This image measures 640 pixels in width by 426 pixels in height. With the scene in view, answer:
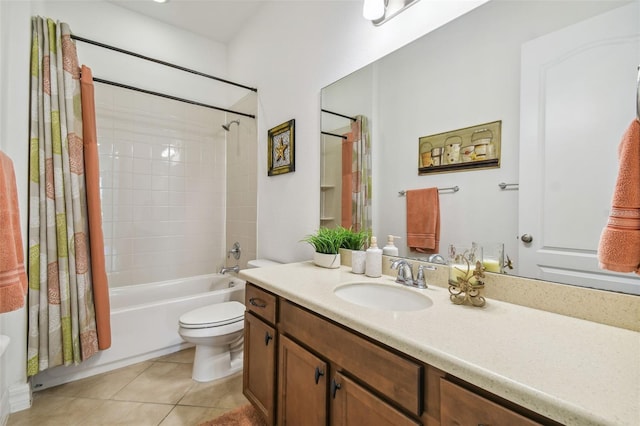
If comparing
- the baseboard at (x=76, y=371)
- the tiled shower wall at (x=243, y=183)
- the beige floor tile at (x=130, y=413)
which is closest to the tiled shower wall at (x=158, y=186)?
the tiled shower wall at (x=243, y=183)

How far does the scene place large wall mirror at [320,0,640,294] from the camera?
0.80 meters

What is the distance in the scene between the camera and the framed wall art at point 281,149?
79.7 inches

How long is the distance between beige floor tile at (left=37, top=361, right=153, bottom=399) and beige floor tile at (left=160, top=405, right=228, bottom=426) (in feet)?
1.55

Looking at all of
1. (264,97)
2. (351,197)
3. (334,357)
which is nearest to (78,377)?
(334,357)

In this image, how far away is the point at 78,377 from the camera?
72.6 inches

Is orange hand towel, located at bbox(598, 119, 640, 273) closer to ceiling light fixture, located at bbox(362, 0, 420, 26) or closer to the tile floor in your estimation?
ceiling light fixture, located at bbox(362, 0, 420, 26)

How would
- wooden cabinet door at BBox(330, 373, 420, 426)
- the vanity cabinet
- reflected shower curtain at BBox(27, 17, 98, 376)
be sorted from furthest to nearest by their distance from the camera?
reflected shower curtain at BBox(27, 17, 98, 376), wooden cabinet door at BBox(330, 373, 420, 426), the vanity cabinet

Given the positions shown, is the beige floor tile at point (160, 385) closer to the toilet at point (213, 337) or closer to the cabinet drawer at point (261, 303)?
the toilet at point (213, 337)

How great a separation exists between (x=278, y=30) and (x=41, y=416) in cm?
286

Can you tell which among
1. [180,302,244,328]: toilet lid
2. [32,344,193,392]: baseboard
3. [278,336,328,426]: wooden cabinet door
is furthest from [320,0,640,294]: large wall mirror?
[32,344,193,392]: baseboard

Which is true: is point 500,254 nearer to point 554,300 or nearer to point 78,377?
point 554,300

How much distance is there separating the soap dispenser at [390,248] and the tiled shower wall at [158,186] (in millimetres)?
2158

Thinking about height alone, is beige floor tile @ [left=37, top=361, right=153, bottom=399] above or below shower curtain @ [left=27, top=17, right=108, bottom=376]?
below

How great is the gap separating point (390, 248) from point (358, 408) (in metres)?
0.72
